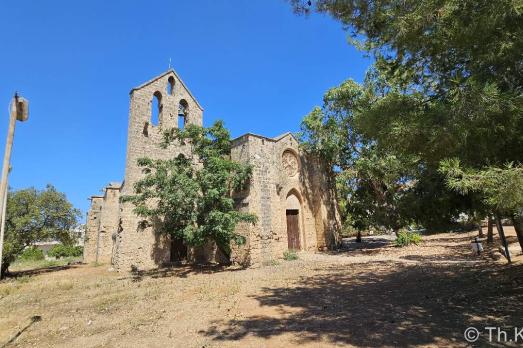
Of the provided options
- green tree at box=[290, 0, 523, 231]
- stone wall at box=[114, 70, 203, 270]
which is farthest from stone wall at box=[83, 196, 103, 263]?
green tree at box=[290, 0, 523, 231]

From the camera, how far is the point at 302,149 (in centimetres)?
1848

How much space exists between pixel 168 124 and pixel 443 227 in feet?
48.6

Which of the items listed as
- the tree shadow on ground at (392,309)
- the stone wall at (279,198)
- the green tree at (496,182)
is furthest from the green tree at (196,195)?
the green tree at (496,182)

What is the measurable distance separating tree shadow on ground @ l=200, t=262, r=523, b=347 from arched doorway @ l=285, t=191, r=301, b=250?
26.3 feet

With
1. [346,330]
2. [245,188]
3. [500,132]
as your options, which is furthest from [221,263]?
[500,132]

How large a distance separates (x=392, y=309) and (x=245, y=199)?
30.1 ft

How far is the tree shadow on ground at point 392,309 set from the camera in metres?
4.66

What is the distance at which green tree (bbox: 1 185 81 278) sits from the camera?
15.8m

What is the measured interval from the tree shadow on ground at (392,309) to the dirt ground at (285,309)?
0.02 metres

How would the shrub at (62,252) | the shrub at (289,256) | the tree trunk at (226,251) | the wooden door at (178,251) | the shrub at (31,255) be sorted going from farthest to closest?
the shrub at (62,252)
the shrub at (31,255)
the wooden door at (178,251)
the shrub at (289,256)
the tree trunk at (226,251)

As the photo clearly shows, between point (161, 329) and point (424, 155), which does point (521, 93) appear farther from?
point (161, 329)

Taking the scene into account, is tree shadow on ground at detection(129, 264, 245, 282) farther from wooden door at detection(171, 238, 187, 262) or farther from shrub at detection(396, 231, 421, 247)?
shrub at detection(396, 231, 421, 247)

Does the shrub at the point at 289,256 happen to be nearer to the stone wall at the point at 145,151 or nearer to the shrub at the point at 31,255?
the stone wall at the point at 145,151

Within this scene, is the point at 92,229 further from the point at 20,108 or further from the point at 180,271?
the point at 20,108
